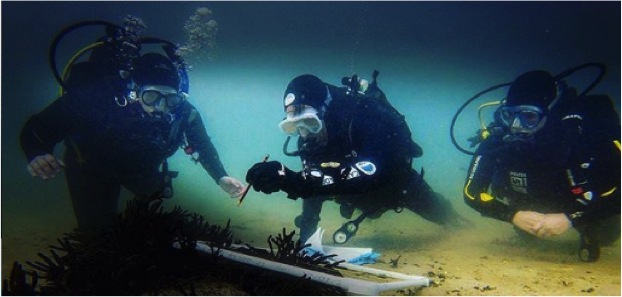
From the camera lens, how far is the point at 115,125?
6.12 metres

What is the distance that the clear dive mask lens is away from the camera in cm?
580

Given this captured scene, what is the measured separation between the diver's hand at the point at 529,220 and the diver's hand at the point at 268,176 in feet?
11.6

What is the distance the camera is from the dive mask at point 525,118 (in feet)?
17.8

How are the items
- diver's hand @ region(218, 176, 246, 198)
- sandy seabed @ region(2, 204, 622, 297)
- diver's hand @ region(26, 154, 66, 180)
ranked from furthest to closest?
1. diver's hand @ region(218, 176, 246, 198)
2. diver's hand @ region(26, 154, 66, 180)
3. sandy seabed @ region(2, 204, 622, 297)

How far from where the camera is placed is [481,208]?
5.65m

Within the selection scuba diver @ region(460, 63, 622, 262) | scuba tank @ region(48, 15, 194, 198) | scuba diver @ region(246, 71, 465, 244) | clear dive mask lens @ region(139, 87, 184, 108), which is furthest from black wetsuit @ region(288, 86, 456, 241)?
scuba tank @ region(48, 15, 194, 198)

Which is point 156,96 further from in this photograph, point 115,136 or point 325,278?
point 325,278

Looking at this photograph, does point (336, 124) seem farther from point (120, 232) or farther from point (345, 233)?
point (120, 232)

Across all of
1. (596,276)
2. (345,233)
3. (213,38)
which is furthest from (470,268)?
(213,38)

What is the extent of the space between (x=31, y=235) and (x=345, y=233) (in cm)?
662

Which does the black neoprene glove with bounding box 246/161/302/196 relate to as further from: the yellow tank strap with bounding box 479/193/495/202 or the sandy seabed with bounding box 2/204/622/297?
the yellow tank strap with bounding box 479/193/495/202

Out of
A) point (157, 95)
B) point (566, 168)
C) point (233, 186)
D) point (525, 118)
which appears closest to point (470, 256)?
point (566, 168)

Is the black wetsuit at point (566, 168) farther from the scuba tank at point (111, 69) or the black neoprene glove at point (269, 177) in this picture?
the scuba tank at point (111, 69)

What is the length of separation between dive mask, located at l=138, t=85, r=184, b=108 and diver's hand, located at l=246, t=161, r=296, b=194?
8.61 ft
